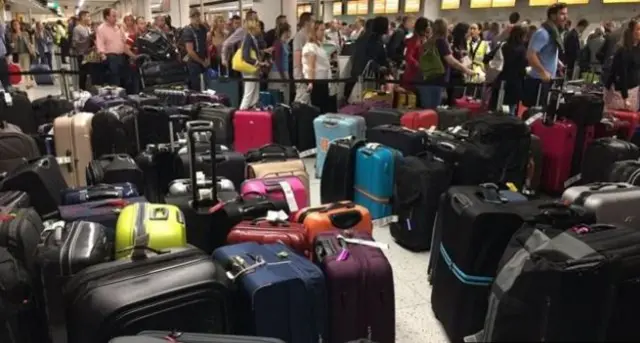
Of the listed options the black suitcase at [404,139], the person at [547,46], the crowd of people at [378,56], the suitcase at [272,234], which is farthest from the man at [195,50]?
the suitcase at [272,234]

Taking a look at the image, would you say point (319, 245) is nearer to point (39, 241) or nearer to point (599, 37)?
point (39, 241)

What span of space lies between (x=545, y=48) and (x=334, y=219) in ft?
13.7

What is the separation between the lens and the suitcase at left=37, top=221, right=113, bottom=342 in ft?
6.64

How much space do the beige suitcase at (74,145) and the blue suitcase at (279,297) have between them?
272 centimetres

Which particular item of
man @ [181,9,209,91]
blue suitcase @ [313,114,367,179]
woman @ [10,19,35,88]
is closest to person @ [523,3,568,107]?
blue suitcase @ [313,114,367,179]

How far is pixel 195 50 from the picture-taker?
324 inches

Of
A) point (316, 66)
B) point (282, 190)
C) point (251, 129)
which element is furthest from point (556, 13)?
point (282, 190)

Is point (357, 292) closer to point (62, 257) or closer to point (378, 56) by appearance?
point (62, 257)

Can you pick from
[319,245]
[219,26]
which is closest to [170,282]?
[319,245]

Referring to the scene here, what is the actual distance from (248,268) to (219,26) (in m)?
7.99

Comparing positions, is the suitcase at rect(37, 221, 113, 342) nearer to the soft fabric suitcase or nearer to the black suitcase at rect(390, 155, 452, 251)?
the black suitcase at rect(390, 155, 452, 251)

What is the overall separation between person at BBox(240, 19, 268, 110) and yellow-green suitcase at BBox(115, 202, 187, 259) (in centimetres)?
466

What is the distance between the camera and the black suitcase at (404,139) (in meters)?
4.33

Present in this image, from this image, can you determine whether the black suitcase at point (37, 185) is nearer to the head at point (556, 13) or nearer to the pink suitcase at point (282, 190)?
the pink suitcase at point (282, 190)
